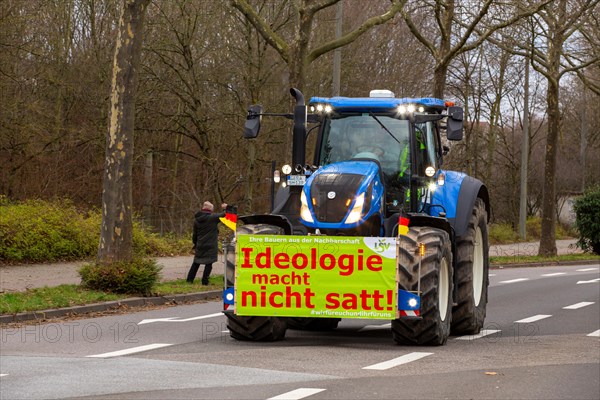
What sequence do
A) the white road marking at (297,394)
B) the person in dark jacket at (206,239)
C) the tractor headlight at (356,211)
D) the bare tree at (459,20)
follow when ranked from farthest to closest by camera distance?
the bare tree at (459,20) < the person in dark jacket at (206,239) < the tractor headlight at (356,211) < the white road marking at (297,394)

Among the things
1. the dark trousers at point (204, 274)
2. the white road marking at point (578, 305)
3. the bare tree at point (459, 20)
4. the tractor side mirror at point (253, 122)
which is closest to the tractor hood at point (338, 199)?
the tractor side mirror at point (253, 122)

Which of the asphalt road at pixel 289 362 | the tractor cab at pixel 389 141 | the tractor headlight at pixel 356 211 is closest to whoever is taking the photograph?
the asphalt road at pixel 289 362

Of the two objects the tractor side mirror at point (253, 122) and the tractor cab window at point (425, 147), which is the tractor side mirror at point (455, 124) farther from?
→ the tractor side mirror at point (253, 122)

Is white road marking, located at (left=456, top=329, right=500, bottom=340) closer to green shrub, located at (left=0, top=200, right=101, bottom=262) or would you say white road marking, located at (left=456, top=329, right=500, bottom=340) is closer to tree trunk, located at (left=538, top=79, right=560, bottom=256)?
green shrub, located at (left=0, top=200, right=101, bottom=262)

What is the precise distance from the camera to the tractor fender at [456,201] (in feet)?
47.1

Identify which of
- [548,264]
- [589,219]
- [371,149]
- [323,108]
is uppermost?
[323,108]

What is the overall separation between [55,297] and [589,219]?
30.6m

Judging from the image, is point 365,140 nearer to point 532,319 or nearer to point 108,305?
point 532,319

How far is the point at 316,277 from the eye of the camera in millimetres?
12344

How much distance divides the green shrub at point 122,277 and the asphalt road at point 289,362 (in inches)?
80.0

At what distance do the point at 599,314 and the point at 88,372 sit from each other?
10.4 m

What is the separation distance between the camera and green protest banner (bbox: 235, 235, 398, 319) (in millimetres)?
12148

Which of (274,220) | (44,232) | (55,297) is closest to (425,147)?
(274,220)

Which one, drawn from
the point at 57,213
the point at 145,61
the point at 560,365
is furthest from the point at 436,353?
the point at 145,61
